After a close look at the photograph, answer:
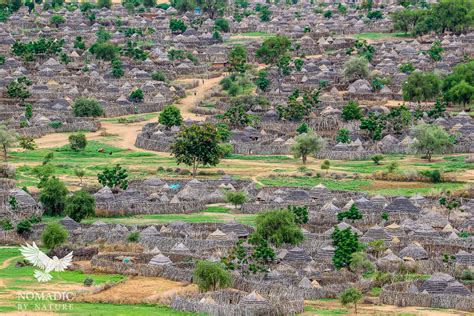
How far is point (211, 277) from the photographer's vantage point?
68.6m

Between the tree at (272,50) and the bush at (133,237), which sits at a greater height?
the bush at (133,237)

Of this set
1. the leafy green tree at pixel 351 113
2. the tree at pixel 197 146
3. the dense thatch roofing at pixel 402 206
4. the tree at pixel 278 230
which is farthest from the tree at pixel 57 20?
the tree at pixel 278 230

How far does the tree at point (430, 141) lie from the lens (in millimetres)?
105500

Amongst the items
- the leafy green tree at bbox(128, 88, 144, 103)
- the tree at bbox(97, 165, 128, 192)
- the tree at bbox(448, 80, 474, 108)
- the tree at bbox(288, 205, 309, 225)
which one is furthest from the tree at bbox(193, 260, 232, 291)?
the leafy green tree at bbox(128, 88, 144, 103)

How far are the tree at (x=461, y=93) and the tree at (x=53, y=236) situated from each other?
54085mm

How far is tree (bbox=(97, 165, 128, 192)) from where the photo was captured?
9381 centimetres

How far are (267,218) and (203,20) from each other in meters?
114

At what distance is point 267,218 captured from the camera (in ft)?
257

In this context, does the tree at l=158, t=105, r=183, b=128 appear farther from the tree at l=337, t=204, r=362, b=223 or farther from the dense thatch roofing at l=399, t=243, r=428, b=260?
the dense thatch roofing at l=399, t=243, r=428, b=260

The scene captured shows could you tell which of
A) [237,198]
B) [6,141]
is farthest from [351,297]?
[6,141]

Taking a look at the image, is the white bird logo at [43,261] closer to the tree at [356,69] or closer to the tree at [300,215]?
the tree at [300,215]

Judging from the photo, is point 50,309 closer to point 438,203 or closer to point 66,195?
point 66,195

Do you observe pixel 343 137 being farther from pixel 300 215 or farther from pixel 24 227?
pixel 24 227

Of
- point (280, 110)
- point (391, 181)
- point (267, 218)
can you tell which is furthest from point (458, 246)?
point (280, 110)
